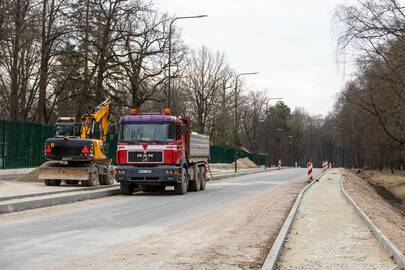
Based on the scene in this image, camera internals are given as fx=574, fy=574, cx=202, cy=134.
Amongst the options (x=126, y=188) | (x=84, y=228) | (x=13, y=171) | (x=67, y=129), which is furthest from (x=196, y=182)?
(x=84, y=228)

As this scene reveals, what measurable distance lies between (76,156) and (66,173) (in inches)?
36.7

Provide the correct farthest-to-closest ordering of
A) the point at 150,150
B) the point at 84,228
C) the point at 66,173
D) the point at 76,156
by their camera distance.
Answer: the point at 66,173 < the point at 76,156 < the point at 150,150 < the point at 84,228

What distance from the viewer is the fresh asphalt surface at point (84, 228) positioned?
931 cm

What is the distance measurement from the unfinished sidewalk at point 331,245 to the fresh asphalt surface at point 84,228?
123 inches

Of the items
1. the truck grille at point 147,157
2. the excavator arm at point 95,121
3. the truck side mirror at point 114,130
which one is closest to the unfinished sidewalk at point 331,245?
the truck grille at point 147,157

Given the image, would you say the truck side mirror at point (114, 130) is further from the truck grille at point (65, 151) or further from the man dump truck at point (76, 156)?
the truck grille at point (65, 151)

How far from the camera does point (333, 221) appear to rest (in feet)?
47.8

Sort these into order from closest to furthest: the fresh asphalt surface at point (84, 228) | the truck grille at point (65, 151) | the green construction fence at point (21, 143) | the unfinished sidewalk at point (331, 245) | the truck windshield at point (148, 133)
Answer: the unfinished sidewalk at point (331, 245), the fresh asphalt surface at point (84, 228), the truck windshield at point (148, 133), the truck grille at point (65, 151), the green construction fence at point (21, 143)

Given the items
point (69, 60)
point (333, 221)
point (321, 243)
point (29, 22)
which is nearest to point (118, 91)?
point (69, 60)

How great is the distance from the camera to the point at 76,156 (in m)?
24.6

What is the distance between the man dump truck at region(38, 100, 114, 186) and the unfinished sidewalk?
11391mm

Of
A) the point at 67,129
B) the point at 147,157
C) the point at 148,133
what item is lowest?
the point at 147,157

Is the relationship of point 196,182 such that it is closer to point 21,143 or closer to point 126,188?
point 126,188

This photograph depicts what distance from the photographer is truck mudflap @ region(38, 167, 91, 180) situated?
81.3ft
